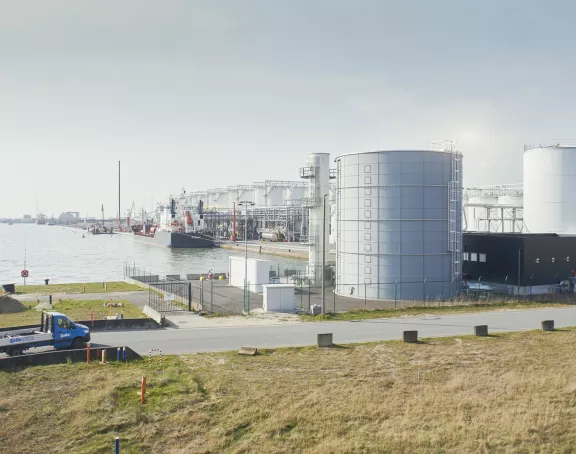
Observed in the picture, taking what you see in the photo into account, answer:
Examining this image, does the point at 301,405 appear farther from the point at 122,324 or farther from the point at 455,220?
the point at 455,220

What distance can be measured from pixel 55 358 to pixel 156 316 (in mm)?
9115

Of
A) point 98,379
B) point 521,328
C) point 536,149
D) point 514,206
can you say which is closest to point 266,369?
point 98,379

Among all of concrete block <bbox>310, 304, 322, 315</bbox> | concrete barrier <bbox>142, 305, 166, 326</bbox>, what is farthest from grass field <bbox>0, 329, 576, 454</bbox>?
concrete block <bbox>310, 304, 322, 315</bbox>

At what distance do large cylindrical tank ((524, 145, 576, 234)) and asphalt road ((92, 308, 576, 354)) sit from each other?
75.9 feet

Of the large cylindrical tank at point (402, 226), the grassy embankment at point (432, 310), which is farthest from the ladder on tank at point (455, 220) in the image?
the grassy embankment at point (432, 310)

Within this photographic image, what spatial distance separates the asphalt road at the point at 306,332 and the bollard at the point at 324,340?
83cm

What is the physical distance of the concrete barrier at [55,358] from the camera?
60.4 feet

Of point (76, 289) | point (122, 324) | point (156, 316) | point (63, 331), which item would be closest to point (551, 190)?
point (156, 316)

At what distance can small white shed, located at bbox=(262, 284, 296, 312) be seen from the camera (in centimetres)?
3192

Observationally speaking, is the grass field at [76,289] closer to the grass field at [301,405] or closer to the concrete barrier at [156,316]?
the concrete barrier at [156,316]

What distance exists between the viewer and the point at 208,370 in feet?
62.0

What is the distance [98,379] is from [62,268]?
68.0 meters

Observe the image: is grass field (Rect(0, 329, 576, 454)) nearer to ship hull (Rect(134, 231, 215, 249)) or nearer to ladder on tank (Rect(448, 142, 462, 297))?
ladder on tank (Rect(448, 142, 462, 297))

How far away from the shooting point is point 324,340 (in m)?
22.9
